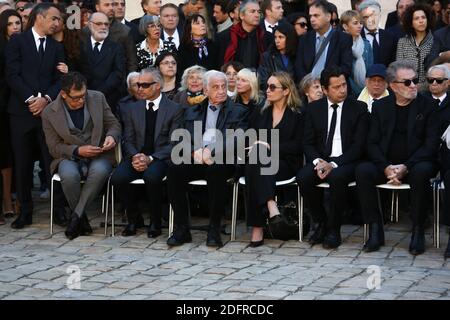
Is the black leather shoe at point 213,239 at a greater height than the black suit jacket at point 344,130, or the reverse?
the black suit jacket at point 344,130

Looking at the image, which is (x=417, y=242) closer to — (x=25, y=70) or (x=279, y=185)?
(x=279, y=185)

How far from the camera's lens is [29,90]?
A: 12.8m

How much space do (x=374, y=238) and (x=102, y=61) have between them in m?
3.99

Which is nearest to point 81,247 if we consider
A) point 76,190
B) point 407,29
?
point 76,190

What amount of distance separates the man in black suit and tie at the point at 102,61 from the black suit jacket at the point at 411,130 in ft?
10.4

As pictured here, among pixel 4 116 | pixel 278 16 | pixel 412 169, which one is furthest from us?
pixel 278 16

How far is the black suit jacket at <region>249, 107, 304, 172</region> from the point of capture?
11.9m

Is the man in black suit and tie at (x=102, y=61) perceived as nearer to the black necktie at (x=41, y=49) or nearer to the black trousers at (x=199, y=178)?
the black necktie at (x=41, y=49)

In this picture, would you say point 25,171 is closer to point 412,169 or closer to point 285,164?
point 285,164

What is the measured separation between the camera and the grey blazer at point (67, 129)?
40.6ft

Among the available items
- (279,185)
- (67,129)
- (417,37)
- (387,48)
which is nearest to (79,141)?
(67,129)

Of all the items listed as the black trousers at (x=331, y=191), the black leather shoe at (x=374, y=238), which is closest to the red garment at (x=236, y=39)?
the black trousers at (x=331, y=191)

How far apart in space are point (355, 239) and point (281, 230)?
0.77m

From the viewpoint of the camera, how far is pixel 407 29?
13.6 metres
